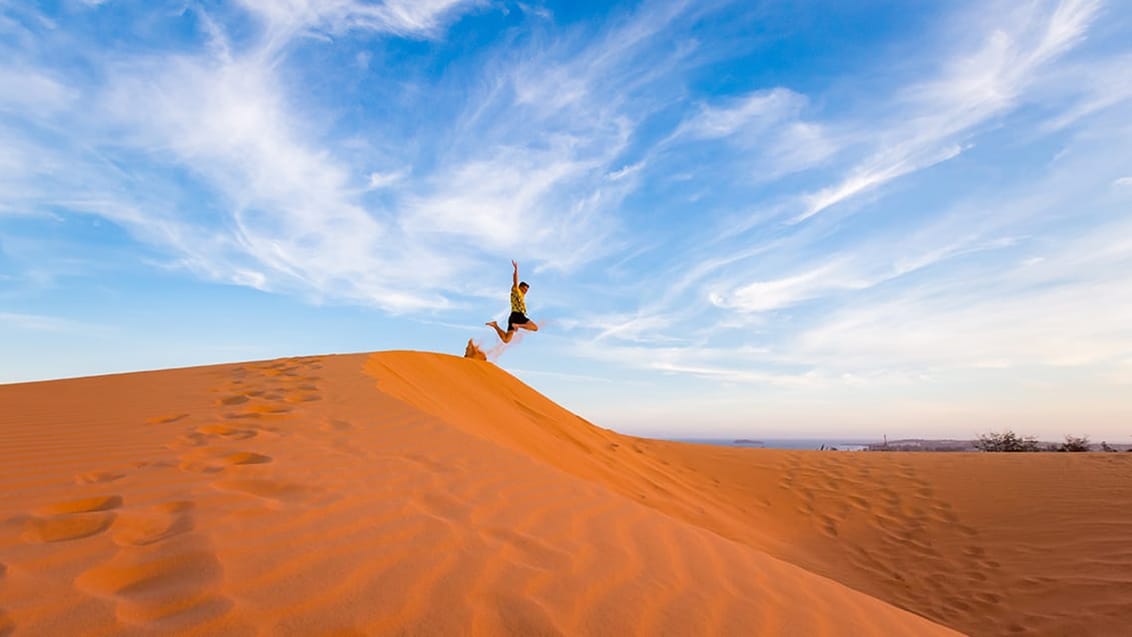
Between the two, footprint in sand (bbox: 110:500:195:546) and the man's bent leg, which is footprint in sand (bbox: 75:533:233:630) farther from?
the man's bent leg

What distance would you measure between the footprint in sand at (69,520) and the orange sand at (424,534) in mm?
13

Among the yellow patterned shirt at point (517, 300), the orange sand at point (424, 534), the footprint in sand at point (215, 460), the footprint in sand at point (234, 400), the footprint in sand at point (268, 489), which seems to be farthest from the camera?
the yellow patterned shirt at point (517, 300)

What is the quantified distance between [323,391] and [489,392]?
328 cm

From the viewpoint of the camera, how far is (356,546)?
2.52 m

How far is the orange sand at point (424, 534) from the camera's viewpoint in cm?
208

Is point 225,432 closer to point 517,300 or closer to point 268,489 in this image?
point 268,489

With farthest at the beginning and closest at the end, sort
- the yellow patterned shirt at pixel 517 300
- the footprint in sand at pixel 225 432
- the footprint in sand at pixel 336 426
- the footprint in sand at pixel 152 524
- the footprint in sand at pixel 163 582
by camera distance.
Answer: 1. the yellow patterned shirt at pixel 517 300
2. the footprint in sand at pixel 336 426
3. the footprint in sand at pixel 225 432
4. the footprint in sand at pixel 152 524
5. the footprint in sand at pixel 163 582

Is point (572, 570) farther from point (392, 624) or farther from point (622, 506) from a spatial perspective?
point (622, 506)

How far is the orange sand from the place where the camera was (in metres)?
2.08

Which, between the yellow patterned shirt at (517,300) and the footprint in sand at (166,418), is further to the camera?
the yellow patterned shirt at (517,300)

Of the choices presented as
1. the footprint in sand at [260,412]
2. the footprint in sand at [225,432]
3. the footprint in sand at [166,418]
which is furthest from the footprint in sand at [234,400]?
the footprint in sand at [225,432]

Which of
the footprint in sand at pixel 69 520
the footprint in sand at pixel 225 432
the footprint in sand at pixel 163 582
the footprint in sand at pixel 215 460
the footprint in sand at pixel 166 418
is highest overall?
the footprint in sand at pixel 166 418

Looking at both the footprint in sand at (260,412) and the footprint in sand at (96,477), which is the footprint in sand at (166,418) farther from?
the footprint in sand at (96,477)

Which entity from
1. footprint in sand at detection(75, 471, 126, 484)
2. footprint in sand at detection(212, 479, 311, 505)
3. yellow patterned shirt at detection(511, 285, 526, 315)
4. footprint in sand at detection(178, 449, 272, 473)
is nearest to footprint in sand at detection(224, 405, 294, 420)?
footprint in sand at detection(178, 449, 272, 473)
